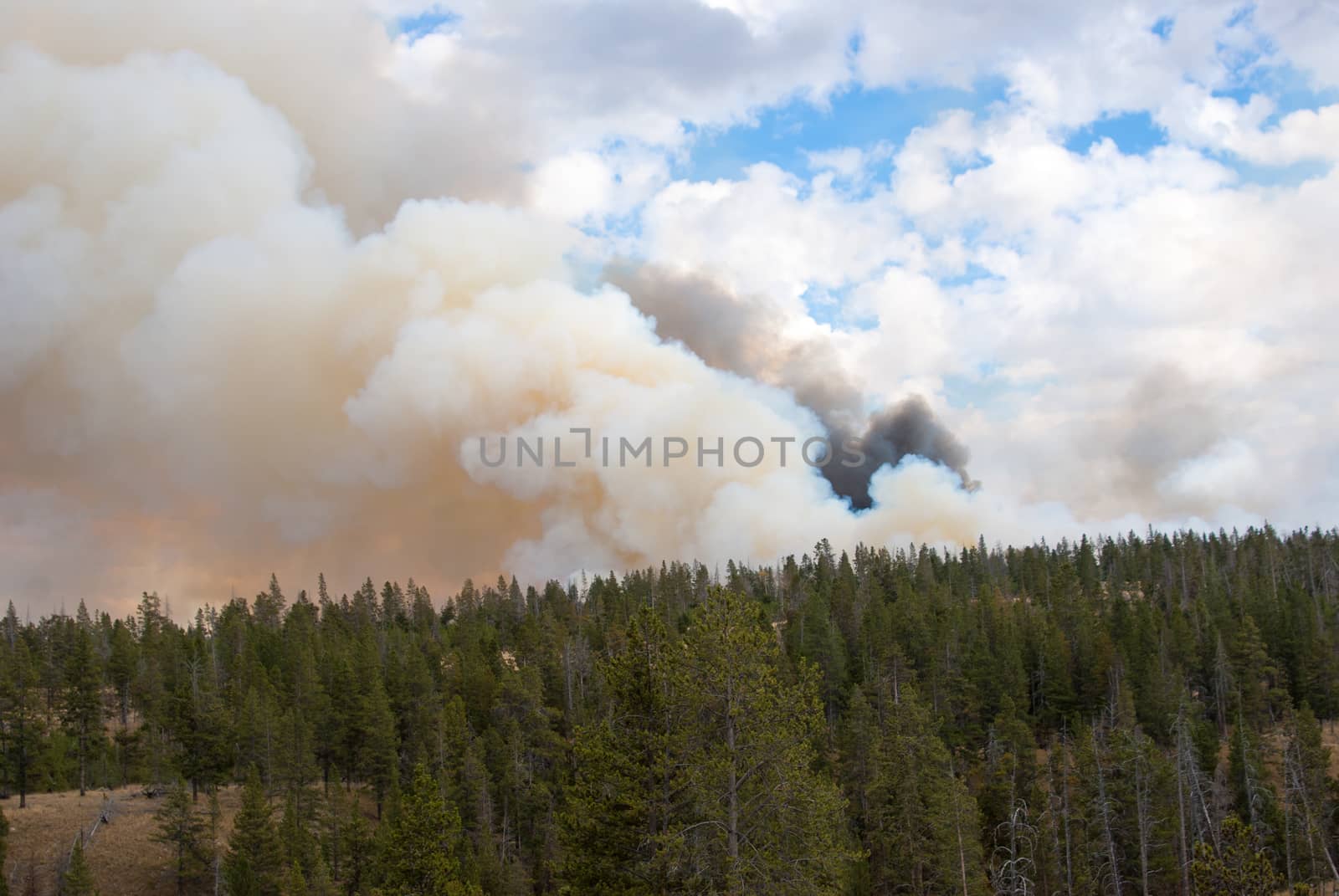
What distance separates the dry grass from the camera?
2781 inches

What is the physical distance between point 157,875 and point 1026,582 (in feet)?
467

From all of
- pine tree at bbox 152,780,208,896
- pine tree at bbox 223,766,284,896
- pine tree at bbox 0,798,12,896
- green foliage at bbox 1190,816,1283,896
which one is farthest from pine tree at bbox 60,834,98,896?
green foliage at bbox 1190,816,1283,896

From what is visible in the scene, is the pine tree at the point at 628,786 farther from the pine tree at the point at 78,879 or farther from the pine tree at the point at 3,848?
the pine tree at the point at 3,848

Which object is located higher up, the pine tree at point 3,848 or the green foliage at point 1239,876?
the green foliage at point 1239,876

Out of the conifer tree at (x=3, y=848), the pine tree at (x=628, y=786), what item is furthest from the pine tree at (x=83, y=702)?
the pine tree at (x=628, y=786)

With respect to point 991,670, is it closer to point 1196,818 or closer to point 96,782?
point 1196,818

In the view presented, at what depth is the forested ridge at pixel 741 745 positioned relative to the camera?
2773 centimetres

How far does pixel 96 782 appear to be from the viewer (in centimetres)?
10006

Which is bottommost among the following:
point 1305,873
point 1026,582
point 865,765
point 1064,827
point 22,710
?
point 1305,873

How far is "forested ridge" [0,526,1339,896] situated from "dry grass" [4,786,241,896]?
112 inches

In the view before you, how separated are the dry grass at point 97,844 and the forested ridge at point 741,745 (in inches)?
112

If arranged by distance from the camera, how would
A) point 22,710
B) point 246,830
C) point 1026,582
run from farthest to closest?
point 1026,582 < point 22,710 < point 246,830

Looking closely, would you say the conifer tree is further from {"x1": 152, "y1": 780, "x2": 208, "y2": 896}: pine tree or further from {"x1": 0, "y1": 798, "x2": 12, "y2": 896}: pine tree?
{"x1": 152, "y1": 780, "x2": 208, "y2": 896}: pine tree

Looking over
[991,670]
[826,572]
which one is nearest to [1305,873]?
[991,670]
